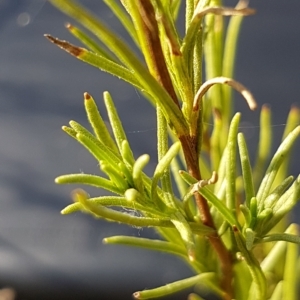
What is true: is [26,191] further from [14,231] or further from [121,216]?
[121,216]

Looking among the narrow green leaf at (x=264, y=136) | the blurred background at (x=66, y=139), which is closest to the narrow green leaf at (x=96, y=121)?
the narrow green leaf at (x=264, y=136)

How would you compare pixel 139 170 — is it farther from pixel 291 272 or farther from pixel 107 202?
pixel 291 272

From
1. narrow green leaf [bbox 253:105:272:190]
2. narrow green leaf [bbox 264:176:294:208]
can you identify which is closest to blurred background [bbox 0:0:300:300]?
narrow green leaf [bbox 253:105:272:190]

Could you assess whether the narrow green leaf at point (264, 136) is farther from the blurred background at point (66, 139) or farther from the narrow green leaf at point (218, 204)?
the blurred background at point (66, 139)

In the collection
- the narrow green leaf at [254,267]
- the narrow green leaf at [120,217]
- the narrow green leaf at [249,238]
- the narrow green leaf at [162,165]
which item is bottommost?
the narrow green leaf at [254,267]

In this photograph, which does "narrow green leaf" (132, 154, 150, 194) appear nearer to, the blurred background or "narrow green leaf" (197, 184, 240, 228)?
"narrow green leaf" (197, 184, 240, 228)

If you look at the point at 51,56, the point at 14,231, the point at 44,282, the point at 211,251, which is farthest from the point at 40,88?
the point at 211,251

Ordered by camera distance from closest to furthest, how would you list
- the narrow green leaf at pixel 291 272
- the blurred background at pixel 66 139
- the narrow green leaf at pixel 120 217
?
the narrow green leaf at pixel 120 217, the narrow green leaf at pixel 291 272, the blurred background at pixel 66 139
